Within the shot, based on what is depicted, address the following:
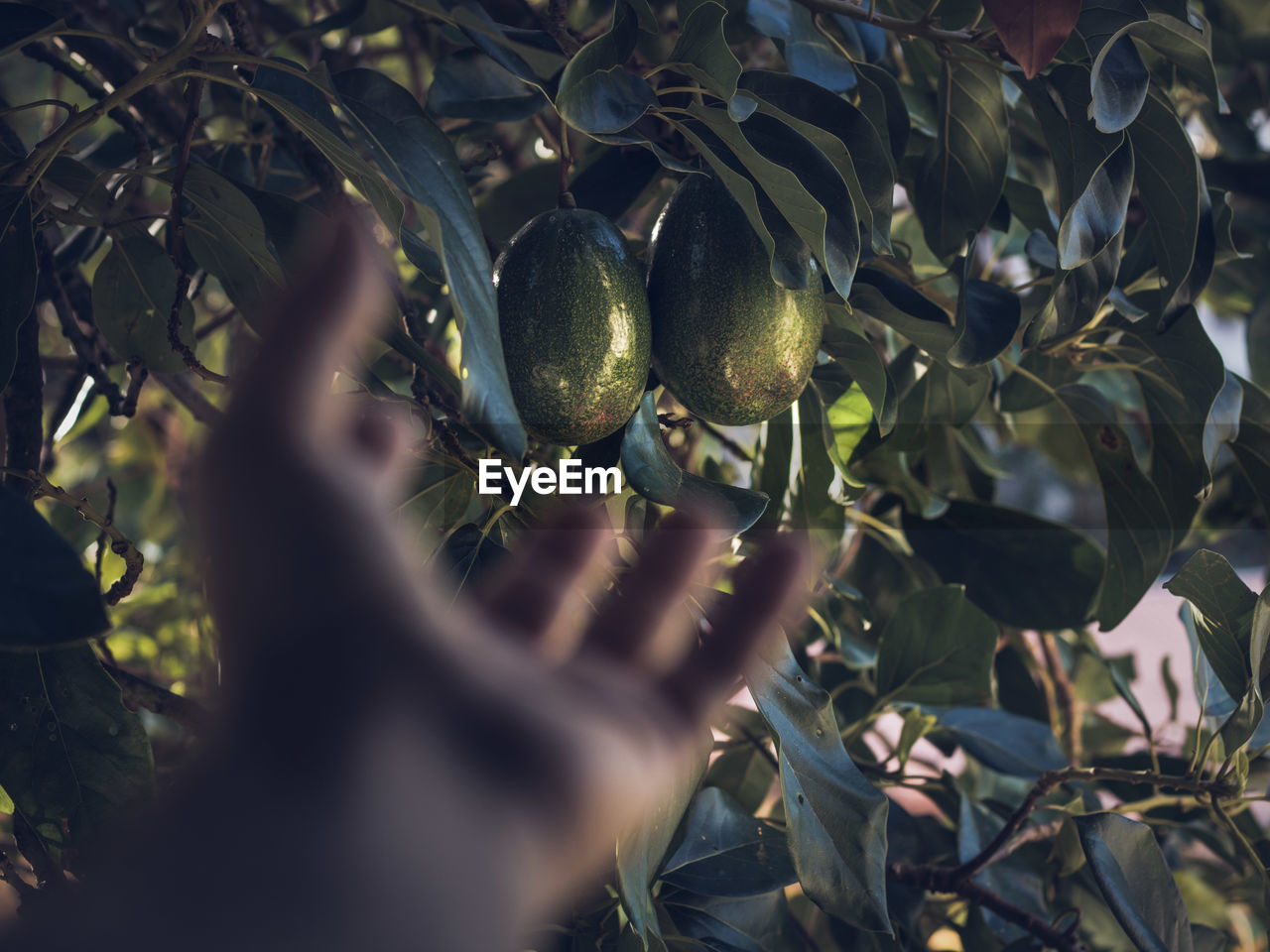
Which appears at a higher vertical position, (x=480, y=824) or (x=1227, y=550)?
(x=480, y=824)

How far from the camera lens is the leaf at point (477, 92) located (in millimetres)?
658

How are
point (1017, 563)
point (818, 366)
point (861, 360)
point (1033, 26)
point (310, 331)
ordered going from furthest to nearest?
point (1017, 563)
point (818, 366)
point (861, 360)
point (1033, 26)
point (310, 331)

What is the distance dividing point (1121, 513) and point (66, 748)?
2.45 ft

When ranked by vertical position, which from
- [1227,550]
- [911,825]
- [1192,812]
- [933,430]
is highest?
[933,430]

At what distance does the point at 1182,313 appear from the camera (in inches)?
24.3

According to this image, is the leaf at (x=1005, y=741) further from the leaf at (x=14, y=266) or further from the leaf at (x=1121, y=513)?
the leaf at (x=14, y=266)

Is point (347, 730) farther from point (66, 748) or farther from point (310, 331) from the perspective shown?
point (66, 748)

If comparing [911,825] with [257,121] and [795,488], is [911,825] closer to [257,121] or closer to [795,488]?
[795,488]

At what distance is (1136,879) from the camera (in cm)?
61

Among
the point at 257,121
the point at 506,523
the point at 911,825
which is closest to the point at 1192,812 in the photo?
the point at 911,825

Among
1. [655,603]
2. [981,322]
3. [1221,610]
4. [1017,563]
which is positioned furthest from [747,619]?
[1017,563]

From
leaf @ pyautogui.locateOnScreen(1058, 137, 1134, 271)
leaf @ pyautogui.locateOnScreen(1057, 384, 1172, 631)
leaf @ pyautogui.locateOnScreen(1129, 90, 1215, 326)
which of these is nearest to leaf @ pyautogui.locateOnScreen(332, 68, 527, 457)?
leaf @ pyautogui.locateOnScreen(1058, 137, 1134, 271)

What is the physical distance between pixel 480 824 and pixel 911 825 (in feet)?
2.14

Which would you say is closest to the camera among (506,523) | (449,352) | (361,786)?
(361,786)
